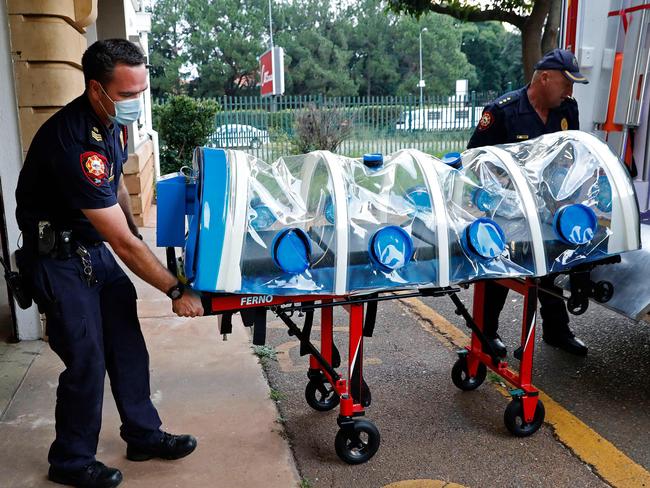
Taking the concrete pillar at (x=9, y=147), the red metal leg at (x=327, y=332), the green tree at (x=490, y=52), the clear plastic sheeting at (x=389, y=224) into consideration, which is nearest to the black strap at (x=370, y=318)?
the red metal leg at (x=327, y=332)

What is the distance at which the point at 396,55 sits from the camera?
63.6 m

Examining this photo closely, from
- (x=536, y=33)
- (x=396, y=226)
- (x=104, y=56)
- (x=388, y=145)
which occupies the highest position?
(x=536, y=33)

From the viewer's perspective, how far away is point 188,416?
11.5ft

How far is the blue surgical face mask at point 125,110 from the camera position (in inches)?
103

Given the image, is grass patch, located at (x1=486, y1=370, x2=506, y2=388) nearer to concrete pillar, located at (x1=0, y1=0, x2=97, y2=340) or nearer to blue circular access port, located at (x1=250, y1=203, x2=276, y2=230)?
blue circular access port, located at (x1=250, y1=203, x2=276, y2=230)

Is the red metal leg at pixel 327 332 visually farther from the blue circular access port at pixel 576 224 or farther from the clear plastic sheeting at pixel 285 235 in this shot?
the blue circular access port at pixel 576 224

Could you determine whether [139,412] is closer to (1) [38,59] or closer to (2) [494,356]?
(2) [494,356]

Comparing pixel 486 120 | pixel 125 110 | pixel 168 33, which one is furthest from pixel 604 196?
pixel 168 33

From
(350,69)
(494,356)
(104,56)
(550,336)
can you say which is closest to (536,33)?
(550,336)

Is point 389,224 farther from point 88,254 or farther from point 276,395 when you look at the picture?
point 276,395

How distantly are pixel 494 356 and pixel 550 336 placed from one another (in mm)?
1272

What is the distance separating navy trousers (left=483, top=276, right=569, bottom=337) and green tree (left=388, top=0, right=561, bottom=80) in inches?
264

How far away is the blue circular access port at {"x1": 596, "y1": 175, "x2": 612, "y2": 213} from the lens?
2990mm

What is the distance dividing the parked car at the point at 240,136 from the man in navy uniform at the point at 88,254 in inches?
629
